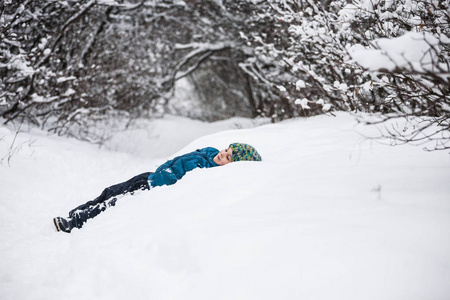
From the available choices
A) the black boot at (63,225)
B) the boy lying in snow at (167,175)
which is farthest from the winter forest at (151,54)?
the black boot at (63,225)

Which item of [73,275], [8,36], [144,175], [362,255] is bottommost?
[73,275]

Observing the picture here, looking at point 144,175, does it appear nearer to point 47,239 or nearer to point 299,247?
point 47,239

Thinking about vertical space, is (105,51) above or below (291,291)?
above

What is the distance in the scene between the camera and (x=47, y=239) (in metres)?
2.55

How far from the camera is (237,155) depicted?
3.36 meters

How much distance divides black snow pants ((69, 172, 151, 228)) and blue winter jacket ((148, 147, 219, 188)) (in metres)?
0.15

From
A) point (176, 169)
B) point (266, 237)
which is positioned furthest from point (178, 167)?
point (266, 237)

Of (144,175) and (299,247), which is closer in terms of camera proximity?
(299,247)

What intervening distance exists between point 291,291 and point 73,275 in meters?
1.38

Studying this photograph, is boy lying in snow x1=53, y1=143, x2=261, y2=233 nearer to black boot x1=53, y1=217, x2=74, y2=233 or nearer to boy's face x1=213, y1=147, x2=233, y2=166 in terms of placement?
boy's face x1=213, y1=147, x2=233, y2=166

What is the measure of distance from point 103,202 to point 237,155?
1526mm

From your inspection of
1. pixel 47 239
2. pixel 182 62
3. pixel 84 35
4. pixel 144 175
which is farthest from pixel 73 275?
pixel 182 62

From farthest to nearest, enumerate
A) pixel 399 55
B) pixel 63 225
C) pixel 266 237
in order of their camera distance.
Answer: pixel 63 225 → pixel 266 237 → pixel 399 55

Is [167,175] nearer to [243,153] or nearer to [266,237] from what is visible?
[243,153]
